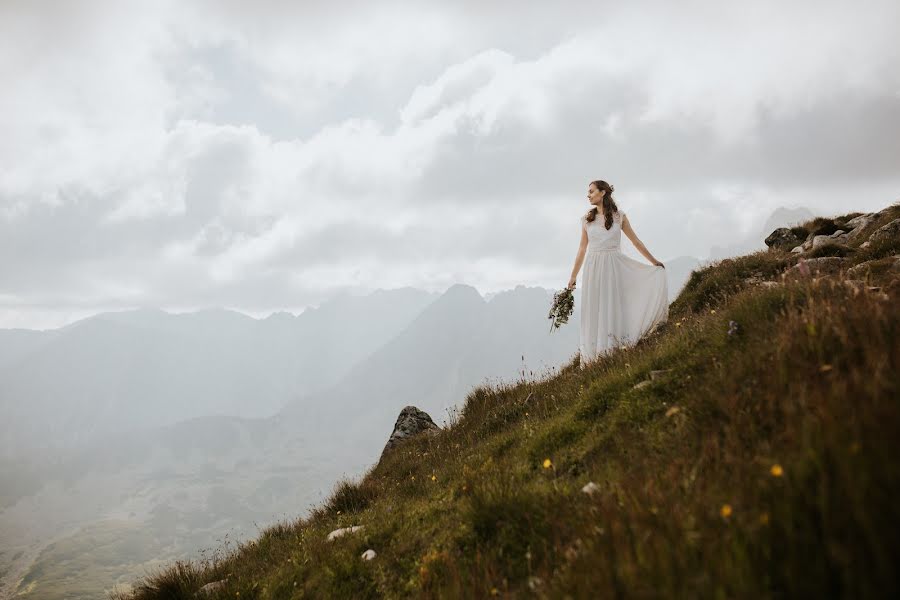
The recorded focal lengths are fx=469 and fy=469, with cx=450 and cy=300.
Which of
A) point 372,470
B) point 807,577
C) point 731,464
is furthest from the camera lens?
point 372,470

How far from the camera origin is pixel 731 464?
9.54ft

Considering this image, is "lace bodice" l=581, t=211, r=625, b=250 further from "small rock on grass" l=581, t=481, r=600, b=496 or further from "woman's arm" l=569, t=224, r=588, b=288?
"small rock on grass" l=581, t=481, r=600, b=496

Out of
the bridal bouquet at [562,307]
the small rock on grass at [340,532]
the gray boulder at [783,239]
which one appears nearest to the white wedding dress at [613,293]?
the bridal bouquet at [562,307]

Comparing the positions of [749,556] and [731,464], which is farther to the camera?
[731,464]

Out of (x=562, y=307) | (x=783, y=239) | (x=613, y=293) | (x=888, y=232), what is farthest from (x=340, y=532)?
(x=783, y=239)

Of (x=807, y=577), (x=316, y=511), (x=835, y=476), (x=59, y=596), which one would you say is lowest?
(x=59, y=596)

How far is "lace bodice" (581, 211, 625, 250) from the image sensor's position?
36.2 feet

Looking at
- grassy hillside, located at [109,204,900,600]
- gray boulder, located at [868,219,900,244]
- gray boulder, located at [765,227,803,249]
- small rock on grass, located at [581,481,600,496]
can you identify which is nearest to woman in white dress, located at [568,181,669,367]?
grassy hillside, located at [109,204,900,600]

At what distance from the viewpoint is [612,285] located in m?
11.1

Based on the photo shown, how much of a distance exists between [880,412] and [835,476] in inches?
14.2

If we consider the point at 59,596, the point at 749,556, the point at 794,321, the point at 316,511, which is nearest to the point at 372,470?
the point at 316,511

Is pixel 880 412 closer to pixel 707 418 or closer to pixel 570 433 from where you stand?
pixel 707 418

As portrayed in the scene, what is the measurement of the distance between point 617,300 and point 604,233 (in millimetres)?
1619

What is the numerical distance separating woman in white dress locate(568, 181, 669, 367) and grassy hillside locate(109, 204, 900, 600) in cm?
271
